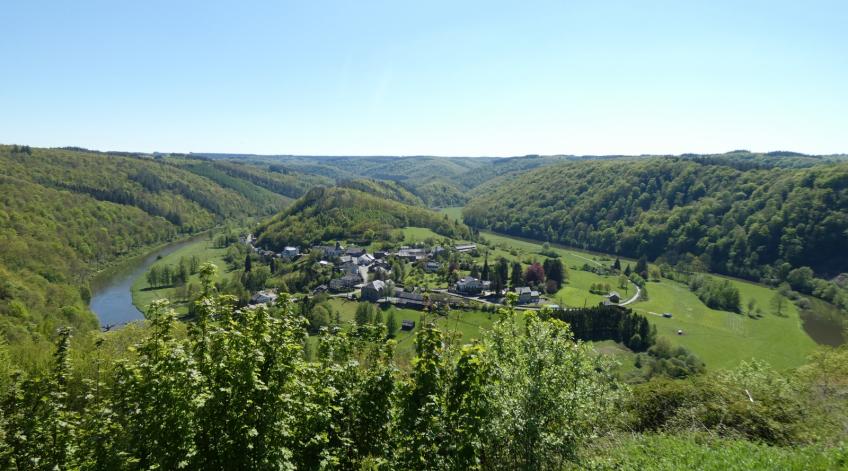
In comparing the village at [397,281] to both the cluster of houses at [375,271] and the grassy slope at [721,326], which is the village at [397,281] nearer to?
the cluster of houses at [375,271]

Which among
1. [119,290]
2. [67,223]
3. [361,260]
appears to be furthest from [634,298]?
[67,223]

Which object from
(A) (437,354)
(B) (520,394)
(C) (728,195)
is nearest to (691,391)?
(B) (520,394)

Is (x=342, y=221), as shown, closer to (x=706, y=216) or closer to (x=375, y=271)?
(x=375, y=271)

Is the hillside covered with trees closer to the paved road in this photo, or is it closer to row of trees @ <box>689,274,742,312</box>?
row of trees @ <box>689,274,742,312</box>

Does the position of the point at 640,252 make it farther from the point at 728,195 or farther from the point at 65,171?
the point at 65,171

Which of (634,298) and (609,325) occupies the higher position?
(609,325)

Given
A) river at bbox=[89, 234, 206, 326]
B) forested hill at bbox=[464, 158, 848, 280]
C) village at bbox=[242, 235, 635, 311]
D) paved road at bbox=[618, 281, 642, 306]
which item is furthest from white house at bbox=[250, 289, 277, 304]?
forested hill at bbox=[464, 158, 848, 280]
